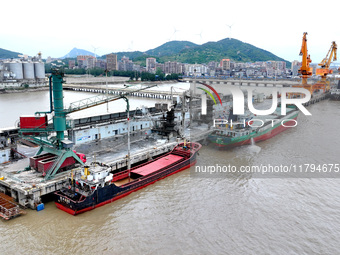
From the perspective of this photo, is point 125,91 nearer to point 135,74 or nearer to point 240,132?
point 135,74

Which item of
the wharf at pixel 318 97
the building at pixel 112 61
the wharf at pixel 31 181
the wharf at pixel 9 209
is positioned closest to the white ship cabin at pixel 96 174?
the wharf at pixel 31 181

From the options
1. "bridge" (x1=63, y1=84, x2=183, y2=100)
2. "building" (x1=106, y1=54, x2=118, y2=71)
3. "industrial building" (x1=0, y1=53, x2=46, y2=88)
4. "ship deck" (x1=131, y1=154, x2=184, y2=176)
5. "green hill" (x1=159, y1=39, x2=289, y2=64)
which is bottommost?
"ship deck" (x1=131, y1=154, x2=184, y2=176)

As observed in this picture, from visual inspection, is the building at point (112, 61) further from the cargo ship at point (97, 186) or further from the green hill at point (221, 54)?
the cargo ship at point (97, 186)

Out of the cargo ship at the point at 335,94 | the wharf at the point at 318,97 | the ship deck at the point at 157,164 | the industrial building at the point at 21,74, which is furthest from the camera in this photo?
the industrial building at the point at 21,74

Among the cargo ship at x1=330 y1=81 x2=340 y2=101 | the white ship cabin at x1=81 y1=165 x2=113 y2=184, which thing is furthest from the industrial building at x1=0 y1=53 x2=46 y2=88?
the cargo ship at x1=330 y1=81 x2=340 y2=101

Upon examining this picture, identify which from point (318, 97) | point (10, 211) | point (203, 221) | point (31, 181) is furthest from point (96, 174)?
point (318, 97)

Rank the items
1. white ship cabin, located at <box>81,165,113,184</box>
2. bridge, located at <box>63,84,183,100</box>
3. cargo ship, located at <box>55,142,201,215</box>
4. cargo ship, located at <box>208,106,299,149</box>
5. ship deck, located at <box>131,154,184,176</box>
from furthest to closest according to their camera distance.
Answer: bridge, located at <box>63,84,183,100</box>
cargo ship, located at <box>208,106,299,149</box>
ship deck, located at <box>131,154,184,176</box>
white ship cabin, located at <box>81,165,113,184</box>
cargo ship, located at <box>55,142,201,215</box>

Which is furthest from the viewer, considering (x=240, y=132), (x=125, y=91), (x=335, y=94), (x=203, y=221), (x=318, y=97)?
(x=335, y=94)

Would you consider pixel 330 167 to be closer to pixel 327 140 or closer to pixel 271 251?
pixel 327 140

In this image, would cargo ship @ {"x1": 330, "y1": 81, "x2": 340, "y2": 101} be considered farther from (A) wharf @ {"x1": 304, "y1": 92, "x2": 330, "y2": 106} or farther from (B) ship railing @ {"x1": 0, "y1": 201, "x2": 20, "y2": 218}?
(B) ship railing @ {"x1": 0, "y1": 201, "x2": 20, "y2": 218}

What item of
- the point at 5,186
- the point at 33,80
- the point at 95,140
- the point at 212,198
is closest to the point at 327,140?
the point at 212,198
